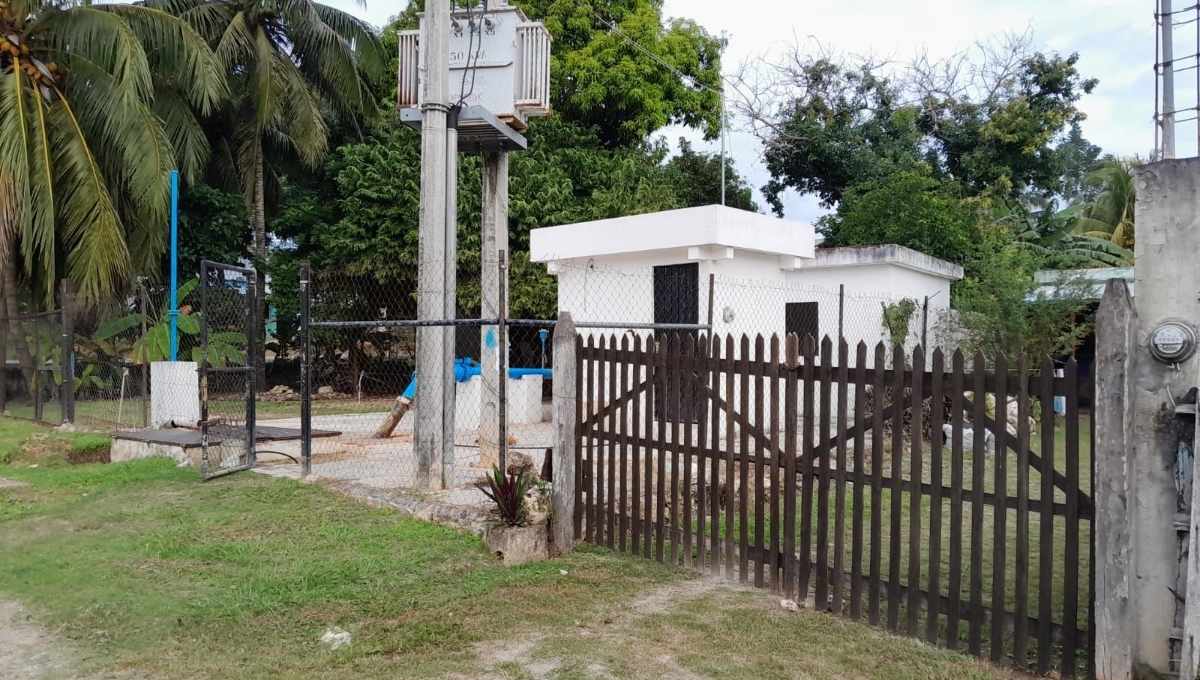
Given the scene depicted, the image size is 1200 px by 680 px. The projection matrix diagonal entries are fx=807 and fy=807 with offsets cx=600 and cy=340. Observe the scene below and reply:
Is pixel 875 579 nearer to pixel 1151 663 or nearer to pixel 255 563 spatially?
pixel 1151 663

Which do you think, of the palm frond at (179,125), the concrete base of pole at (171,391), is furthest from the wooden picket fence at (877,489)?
the palm frond at (179,125)

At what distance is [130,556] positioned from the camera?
5.43 meters

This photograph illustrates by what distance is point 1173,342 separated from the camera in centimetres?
348

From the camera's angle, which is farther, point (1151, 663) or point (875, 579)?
point (875, 579)

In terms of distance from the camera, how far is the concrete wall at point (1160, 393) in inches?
137

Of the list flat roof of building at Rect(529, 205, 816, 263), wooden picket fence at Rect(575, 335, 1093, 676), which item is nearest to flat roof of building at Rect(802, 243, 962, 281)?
flat roof of building at Rect(529, 205, 816, 263)

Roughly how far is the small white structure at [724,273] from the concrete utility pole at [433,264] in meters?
3.97

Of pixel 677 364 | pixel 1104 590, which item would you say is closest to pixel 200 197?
pixel 677 364

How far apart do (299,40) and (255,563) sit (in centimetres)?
1813

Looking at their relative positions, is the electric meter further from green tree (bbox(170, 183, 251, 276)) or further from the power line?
green tree (bbox(170, 183, 251, 276))

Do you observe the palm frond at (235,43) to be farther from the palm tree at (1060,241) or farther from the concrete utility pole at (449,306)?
the palm tree at (1060,241)

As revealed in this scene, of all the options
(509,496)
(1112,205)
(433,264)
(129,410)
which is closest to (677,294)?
(433,264)

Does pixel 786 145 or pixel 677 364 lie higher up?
pixel 786 145

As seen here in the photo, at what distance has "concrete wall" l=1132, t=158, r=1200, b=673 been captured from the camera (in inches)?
137
